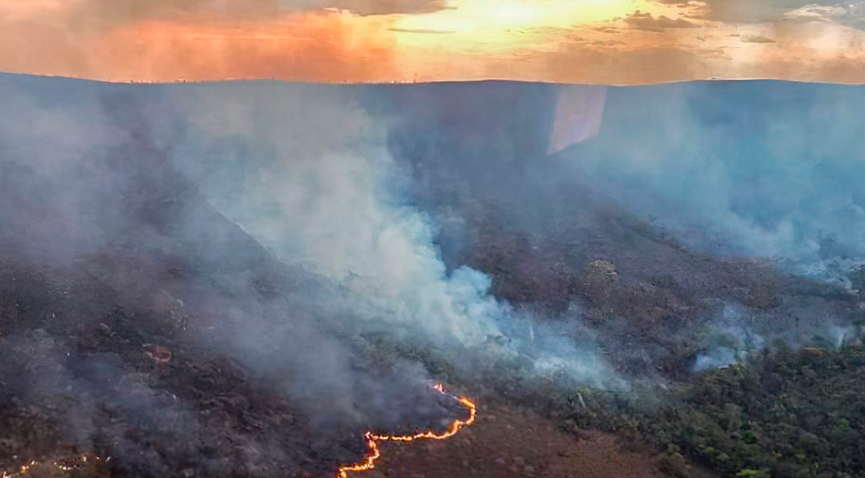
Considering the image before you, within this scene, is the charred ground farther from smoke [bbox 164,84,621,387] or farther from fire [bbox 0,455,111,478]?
smoke [bbox 164,84,621,387]

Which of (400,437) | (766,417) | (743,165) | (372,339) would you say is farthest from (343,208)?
(743,165)

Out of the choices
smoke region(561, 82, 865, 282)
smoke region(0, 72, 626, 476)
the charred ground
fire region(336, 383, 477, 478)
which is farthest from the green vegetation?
smoke region(561, 82, 865, 282)

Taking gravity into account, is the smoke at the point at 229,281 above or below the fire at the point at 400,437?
above

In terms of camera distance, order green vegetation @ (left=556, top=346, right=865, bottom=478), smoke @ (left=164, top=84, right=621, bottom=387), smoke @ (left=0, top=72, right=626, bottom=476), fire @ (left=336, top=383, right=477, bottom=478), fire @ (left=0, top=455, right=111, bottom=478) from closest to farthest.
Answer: fire @ (left=0, top=455, right=111, bottom=478)
fire @ (left=336, top=383, right=477, bottom=478)
smoke @ (left=0, top=72, right=626, bottom=476)
green vegetation @ (left=556, top=346, right=865, bottom=478)
smoke @ (left=164, top=84, right=621, bottom=387)

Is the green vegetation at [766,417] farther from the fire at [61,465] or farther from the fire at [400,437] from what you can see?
the fire at [61,465]

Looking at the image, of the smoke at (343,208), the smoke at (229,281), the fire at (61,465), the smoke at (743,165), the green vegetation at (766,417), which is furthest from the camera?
the smoke at (743,165)

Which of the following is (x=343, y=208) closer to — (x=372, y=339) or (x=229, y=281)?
(x=229, y=281)

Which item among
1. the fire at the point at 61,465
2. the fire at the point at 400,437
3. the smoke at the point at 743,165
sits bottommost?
the fire at the point at 400,437

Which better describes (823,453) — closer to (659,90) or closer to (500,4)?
(659,90)

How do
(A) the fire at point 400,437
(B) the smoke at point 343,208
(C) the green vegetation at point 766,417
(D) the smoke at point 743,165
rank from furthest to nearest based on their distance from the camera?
(D) the smoke at point 743,165
(B) the smoke at point 343,208
(C) the green vegetation at point 766,417
(A) the fire at point 400,437

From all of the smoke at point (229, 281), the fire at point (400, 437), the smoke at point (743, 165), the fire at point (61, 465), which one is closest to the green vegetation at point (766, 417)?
the smoke at point (229, 281)
